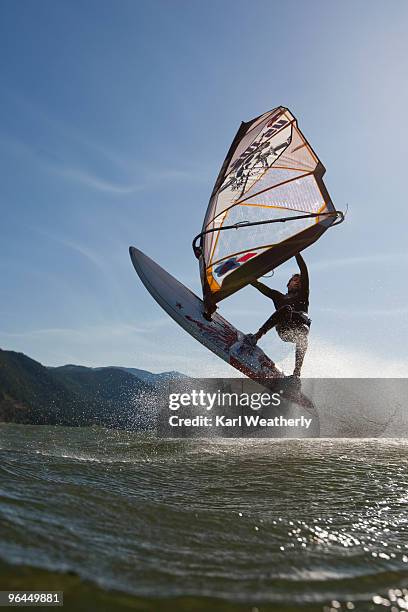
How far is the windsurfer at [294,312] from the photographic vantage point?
10438 mm

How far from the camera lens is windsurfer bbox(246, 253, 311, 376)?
411 inches

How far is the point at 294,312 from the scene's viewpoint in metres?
10.4

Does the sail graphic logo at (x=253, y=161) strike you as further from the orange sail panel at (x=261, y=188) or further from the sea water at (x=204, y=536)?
the sea water at (x=204, y=536)

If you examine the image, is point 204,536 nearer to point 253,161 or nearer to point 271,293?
point 271,293

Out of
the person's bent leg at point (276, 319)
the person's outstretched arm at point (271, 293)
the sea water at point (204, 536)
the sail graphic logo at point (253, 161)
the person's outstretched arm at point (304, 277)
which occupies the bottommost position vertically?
the sea water at point (204, 536)

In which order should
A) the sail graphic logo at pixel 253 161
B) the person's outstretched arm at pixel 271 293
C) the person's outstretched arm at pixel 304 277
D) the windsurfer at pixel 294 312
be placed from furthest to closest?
1. the sail graphic logo at pixel 253 161
2. the person's outstretched arm at pixel 271 293
3. the person's outstretched arm at pixel 304 277
4. the windsurfer at pixel 294 312

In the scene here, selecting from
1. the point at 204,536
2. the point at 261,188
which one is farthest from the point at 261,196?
the point at 204,536

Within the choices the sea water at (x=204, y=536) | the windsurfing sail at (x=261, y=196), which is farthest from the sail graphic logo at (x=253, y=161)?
the sea water at (x=204, y=536)

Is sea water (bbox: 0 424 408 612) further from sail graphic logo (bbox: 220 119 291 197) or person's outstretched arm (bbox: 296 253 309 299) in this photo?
sail graphic logo (bbox: 220 119 291 197)

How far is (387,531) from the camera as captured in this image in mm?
2809

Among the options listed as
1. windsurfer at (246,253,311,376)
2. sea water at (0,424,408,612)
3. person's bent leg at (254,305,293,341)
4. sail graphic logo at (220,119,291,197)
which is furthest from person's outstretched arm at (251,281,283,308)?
sea water at (0,424,408,612)

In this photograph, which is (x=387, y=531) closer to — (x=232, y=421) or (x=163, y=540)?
(x=163, y=540)

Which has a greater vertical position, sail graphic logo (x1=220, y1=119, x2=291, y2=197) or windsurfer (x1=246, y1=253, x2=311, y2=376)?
sail graphic logo (x1=220, y1=119, x2=291, y2=197)

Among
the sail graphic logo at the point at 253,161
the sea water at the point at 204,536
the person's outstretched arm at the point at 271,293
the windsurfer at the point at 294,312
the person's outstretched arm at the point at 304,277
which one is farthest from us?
the sail graphic logo at the point at 253,161
